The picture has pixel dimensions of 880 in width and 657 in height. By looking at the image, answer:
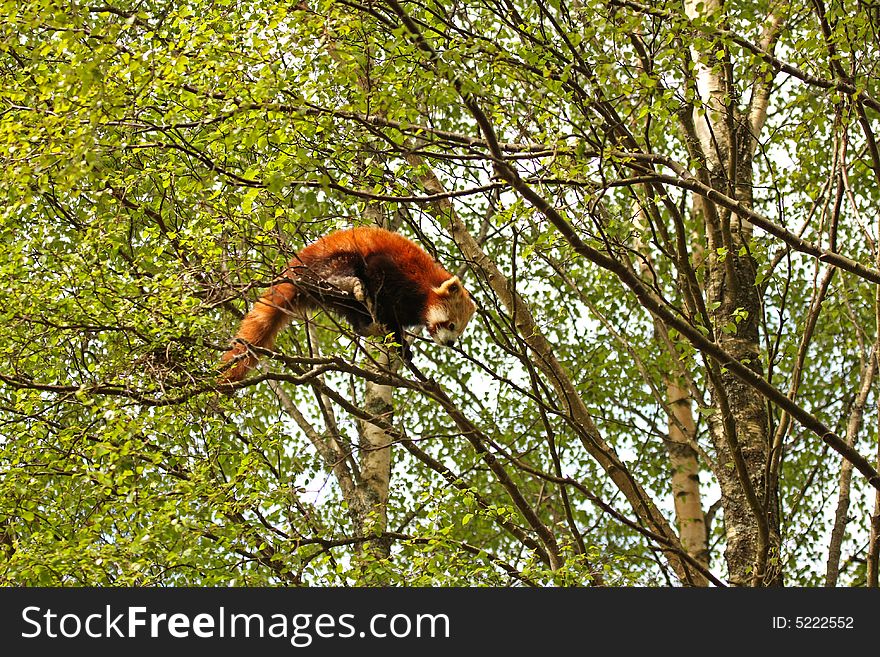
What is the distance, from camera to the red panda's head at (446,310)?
9.41 meters

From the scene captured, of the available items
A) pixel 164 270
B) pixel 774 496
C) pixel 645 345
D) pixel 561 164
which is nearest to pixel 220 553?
pixel 164 270

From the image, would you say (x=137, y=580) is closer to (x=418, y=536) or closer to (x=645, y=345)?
(x=418, y=536)

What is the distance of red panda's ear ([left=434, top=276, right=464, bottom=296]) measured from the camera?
30.7ft

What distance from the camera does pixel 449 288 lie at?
9.40 m

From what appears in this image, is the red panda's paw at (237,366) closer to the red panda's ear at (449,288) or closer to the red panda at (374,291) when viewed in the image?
the red panda at (374,291)

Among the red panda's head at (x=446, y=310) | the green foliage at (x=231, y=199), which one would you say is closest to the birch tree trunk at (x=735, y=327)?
the green foliage at (x=231, y=199)

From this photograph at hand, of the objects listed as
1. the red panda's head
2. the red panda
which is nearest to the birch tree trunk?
the red panda's head

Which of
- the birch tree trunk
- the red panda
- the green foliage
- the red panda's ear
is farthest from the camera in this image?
the red panda's ear

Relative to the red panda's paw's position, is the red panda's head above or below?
above

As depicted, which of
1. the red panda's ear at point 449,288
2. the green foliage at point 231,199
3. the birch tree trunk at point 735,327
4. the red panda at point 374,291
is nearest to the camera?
the green foliage at point 231,199

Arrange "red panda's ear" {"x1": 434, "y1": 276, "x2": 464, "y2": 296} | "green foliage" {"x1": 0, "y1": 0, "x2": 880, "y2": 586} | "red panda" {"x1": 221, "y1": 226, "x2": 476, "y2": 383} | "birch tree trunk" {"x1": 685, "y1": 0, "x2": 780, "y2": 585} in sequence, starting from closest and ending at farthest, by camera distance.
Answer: "green foliage" {"x1": 0, "y1": 0, "x2": 880, "y2": 586} < "red panda" {"x1": 221, "y1": 226, "x2": 476, "y2": 383} < "birch tree trunk" {"x1": 685, "y1": 0, "x2": 780, "y2": 585} < "red panda's ear" {"x1": 434, "y1": 276, "x2": 464, "y2": 296}

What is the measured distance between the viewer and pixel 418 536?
334 inches

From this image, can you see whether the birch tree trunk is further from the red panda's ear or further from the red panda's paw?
the red panda's paw

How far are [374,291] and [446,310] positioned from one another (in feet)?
2.69
